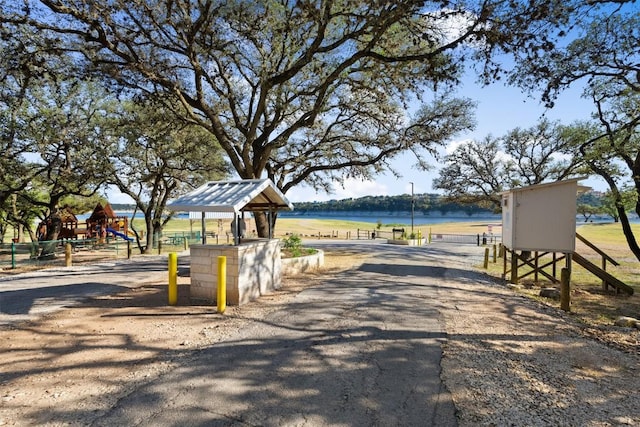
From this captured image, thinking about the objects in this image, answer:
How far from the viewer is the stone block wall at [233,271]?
808 centimetres

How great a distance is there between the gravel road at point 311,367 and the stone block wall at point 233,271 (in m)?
0.47

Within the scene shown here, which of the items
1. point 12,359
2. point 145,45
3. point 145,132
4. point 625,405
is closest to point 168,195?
point 145,132

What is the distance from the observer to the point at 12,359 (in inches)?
197

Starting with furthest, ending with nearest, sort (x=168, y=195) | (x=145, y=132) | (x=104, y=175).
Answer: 1. (x=168, y=195)
2. (x=104, y=175)
3. (x=145, y=132)

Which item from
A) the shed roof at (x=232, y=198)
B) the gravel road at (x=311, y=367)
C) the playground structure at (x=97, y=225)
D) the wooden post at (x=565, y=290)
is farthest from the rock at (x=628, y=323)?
the playground structure at (x=97, y=225)

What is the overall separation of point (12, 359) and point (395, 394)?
525 centimetres

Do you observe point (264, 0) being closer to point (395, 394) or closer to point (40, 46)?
point (40, 46)

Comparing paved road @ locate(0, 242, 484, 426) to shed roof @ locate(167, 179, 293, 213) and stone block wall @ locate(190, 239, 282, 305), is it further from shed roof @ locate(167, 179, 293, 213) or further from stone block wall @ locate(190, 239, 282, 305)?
shed roof @ locate(167, 179, 293, 213)

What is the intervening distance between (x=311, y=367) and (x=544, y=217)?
1051 cm

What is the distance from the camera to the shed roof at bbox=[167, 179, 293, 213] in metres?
8.22

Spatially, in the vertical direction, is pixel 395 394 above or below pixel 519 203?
below

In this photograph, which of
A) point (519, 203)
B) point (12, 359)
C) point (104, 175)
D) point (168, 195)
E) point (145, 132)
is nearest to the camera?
point (12, 359)

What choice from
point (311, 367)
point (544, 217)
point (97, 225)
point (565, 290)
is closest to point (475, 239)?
point (544, 217)

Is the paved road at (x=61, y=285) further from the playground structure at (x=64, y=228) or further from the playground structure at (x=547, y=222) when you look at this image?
the playground structure at (x=64, y=228)
